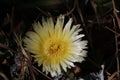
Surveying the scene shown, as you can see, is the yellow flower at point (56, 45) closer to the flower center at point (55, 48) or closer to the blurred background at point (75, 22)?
the flower center at point (55, 48)

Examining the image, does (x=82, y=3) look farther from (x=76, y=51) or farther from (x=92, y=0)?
(x=76, y=51)

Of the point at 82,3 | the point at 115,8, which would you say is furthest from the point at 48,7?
the point at 115,8

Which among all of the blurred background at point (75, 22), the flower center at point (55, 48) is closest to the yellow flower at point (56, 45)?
the flower center at point (55, 48)

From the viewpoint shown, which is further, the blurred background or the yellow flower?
the blurred background

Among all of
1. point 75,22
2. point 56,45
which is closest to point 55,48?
point 56,45

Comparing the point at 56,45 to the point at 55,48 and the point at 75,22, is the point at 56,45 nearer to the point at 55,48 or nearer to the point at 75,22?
the point at 55,48

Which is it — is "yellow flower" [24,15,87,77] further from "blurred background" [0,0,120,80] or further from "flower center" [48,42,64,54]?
"blurred background" [0,0,120,80]

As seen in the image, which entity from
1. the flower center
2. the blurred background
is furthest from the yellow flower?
the blurred background
